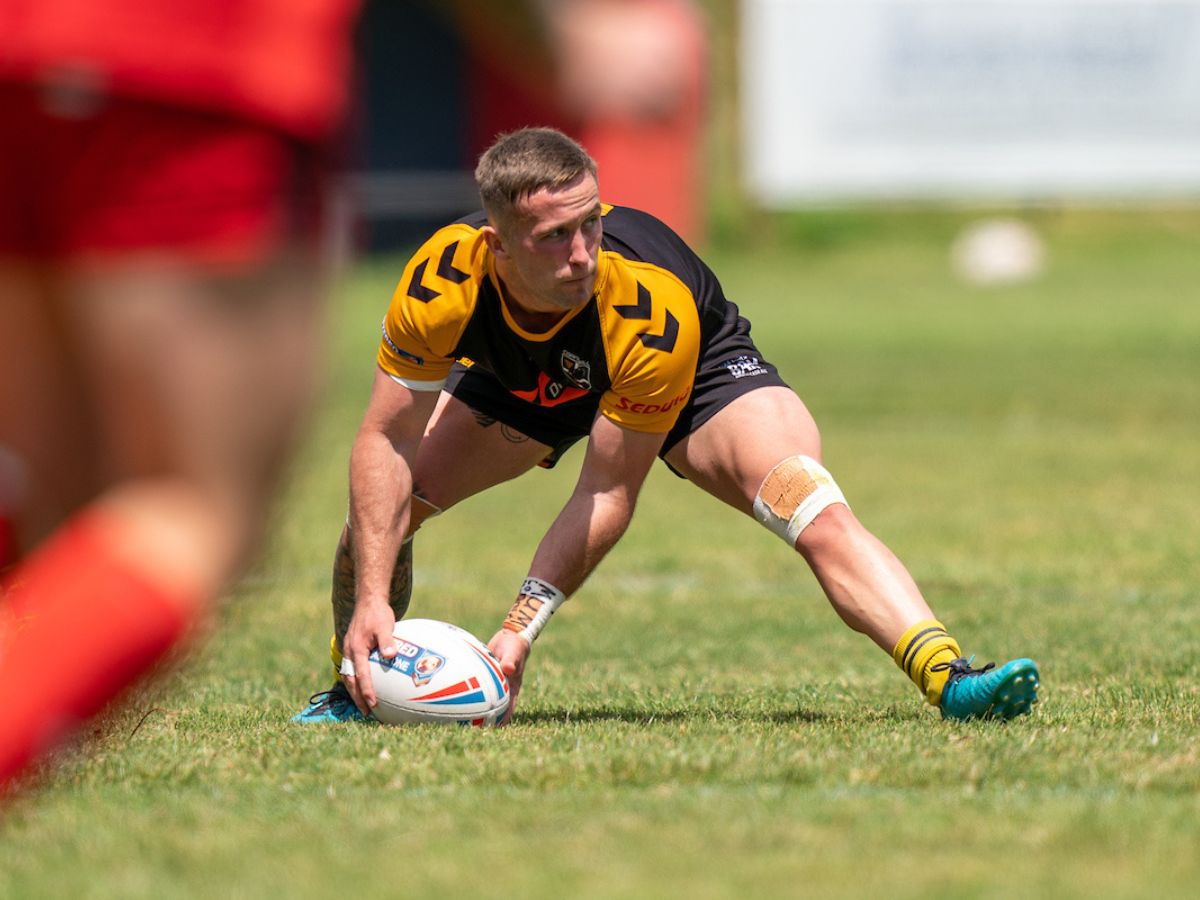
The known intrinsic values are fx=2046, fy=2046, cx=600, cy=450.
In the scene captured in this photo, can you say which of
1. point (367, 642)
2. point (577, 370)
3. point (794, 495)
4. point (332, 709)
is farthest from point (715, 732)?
point (332, 709)

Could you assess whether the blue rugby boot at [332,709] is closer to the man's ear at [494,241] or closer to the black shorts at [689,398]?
the black shorts at [689,398]

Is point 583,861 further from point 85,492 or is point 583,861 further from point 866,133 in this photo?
point 866,133

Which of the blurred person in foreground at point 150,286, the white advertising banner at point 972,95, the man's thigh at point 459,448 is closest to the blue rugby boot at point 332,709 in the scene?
the man's thigh at point 459,448

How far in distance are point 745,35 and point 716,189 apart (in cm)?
990

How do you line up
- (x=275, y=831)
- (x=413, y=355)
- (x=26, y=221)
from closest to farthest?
(x=26, y=221) < (x=275, y=831) < (x=413, y=355)

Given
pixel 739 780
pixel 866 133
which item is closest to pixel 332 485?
pixel 739 780

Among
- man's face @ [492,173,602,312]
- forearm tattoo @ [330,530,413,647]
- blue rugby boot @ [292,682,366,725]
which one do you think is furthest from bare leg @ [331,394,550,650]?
man's face @ [492,173,602,312]

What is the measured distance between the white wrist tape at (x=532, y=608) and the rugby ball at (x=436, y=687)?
0.24 meters

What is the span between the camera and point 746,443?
6297 mm

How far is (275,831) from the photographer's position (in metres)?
4.21

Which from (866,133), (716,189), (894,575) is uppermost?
(894,575)

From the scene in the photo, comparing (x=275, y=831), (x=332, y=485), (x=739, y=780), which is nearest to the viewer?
(x=275, y=831)

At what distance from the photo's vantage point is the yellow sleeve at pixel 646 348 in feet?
19.2

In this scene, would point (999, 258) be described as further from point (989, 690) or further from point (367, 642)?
point (367, 642)
